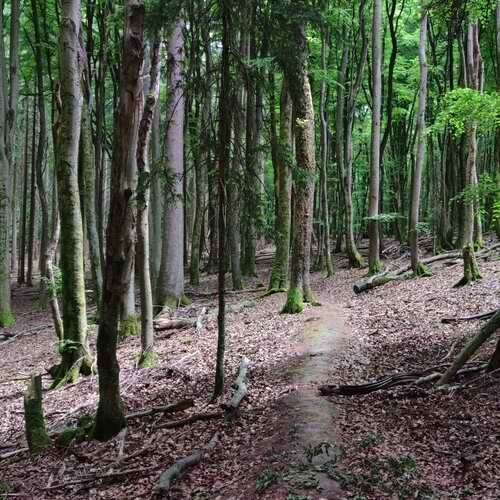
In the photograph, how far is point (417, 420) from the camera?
5.76m

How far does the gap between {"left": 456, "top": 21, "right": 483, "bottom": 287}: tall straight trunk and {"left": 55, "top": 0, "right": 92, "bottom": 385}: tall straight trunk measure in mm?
7452

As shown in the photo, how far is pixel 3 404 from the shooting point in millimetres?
8812

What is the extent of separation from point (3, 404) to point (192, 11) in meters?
6.86

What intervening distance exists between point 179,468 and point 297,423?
53.0 inches

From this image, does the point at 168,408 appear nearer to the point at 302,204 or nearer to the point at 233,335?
the point at 233,335

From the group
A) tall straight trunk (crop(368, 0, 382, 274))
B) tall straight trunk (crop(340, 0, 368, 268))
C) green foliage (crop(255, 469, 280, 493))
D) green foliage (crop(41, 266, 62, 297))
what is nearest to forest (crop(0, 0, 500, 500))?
green foliage (crop(255, 469, 280, 493))

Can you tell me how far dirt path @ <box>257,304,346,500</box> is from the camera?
419 centimetres

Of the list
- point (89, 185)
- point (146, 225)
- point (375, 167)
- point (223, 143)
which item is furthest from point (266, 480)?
point (375, 167)

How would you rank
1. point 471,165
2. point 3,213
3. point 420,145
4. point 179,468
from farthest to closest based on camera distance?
1. point 3,213
2. point 420,145
3. point 471,165
4. point 179,468

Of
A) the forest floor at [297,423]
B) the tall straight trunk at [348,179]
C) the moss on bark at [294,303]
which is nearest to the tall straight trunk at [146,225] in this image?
the forest floor at [297,423]

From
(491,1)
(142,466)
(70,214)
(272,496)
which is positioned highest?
(491,1)

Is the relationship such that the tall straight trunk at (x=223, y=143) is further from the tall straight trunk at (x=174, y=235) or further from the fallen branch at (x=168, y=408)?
the tall straight trunk at (x=174, y=235)

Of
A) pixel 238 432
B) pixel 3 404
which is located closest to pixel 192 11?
pixel 238 432

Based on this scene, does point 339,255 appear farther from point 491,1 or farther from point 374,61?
point 491,1
